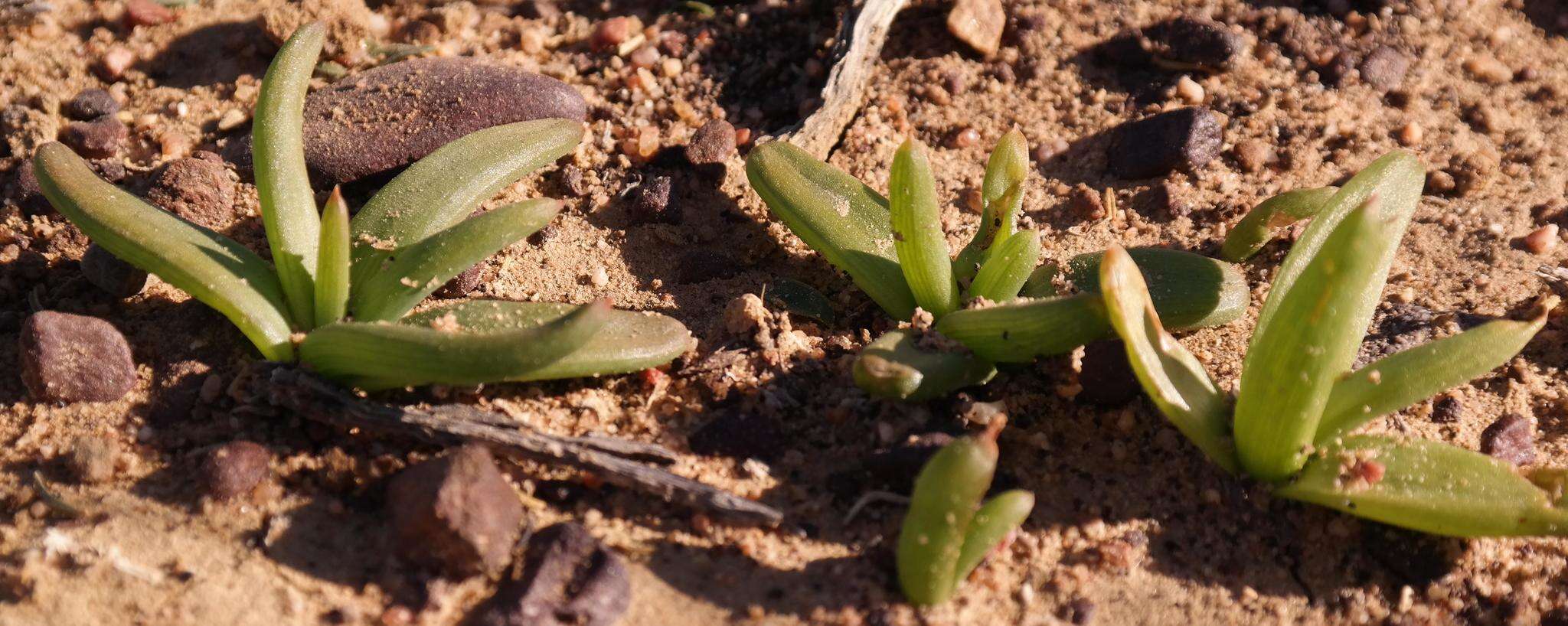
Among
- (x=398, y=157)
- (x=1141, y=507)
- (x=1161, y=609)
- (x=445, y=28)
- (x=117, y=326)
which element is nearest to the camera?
(x=1161, y=609)

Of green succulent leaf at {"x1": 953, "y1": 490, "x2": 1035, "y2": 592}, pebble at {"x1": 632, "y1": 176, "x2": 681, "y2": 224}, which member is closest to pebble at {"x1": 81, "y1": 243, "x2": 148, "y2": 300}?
pebble at {"x1": 632, "y1": 176, "x2": 681, "y2": 224}

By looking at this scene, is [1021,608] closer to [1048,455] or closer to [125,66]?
[1048,455]

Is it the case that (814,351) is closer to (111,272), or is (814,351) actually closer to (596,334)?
(596,334)

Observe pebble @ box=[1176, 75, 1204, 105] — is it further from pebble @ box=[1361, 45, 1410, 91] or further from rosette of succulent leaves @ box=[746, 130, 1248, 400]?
rosette of succulent leaves @ box=[746, 130, 1248, 400]

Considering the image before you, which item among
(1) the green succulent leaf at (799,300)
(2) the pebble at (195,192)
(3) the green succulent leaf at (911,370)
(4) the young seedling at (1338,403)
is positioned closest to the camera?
(4) the young seedling at (1338,403)

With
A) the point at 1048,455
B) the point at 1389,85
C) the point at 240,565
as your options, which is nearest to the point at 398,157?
the point at 240,565

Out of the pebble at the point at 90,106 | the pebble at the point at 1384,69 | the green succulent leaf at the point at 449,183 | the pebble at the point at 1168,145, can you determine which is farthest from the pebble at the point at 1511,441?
the pebble at the point at 90,106

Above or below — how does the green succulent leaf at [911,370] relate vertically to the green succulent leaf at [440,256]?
below

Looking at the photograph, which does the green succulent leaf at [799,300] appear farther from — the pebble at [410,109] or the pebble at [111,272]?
the pebble at [111,272]
